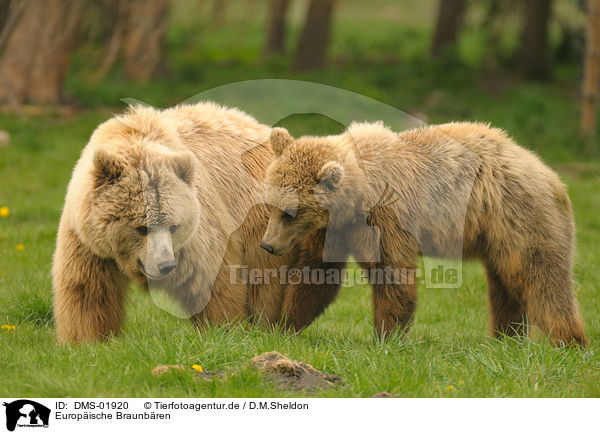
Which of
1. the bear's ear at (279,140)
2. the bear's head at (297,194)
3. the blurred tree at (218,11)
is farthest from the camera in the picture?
the blurred tree at (218,11)

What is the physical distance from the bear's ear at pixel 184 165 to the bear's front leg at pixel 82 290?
77 centimetres

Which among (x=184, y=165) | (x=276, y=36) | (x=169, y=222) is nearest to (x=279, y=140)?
(x=184, y=165)

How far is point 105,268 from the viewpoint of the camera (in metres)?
4.55

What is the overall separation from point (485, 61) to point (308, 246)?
15560mm

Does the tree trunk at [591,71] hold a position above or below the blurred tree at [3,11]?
below

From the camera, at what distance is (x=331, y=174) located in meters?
4.55

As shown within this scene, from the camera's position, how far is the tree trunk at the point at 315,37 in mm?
16375

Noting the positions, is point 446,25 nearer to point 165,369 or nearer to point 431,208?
point 431,208

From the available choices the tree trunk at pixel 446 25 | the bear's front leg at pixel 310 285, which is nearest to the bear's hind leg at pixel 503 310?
the bear's front leg at pixel 310 285

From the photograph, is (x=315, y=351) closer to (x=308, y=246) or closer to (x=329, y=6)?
(x=308, y=246)

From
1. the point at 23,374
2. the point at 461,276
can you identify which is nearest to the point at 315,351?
the point at 23,374
